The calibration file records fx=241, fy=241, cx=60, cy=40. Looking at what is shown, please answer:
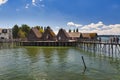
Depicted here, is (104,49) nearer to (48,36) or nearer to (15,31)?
(48,36)

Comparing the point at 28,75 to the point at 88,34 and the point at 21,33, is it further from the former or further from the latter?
the point at 21,33

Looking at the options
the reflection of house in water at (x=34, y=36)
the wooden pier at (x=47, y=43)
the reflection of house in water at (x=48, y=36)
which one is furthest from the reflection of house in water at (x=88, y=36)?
the wooden pier at (x=47, y=43)

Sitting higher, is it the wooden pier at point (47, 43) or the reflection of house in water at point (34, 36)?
the reflection of house in water at point (34, 36)

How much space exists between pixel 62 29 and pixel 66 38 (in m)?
4.98

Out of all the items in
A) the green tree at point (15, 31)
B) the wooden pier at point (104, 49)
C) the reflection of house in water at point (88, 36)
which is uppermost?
the green tree at point (15, 31)

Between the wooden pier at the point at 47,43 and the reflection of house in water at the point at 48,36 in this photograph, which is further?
the reflection of house in water at the point at 48,36

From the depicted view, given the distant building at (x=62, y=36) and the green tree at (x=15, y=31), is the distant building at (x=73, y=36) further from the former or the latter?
the green tree at (x=15, y=31)

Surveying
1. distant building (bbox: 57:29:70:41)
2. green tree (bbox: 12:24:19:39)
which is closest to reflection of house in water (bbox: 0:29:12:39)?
green tree (bbox: 12:24:19:39)

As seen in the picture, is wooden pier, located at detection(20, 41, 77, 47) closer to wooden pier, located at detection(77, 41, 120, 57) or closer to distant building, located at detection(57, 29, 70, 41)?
wooden pier, located at detection(77, 41, 120, 57)

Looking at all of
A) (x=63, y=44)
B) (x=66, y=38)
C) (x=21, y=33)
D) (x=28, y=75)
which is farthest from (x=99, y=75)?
(x=21, y=33)

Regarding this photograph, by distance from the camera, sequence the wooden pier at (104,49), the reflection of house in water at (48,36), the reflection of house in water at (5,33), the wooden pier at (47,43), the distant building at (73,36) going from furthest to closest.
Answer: the reflection of house in water at (5,33) → the distant building at (73,36) → the reflection of house in water at (48,36) → the wooden pier at (47,43) → the wooden pier at (104,49)

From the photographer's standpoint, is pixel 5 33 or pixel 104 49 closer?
pixel 104 49

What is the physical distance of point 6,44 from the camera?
103 m

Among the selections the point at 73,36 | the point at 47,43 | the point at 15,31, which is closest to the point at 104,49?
the point at 47,43
